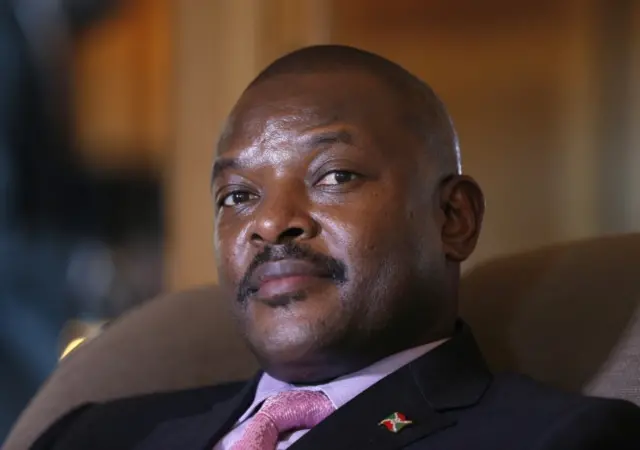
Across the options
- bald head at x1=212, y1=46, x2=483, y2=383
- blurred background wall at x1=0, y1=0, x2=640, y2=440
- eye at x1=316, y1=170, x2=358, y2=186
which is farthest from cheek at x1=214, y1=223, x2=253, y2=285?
blurred background wall at x1=0, y1=0, x2=640, y2=440

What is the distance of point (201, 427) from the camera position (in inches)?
40.7

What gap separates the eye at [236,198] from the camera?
1.00 meters

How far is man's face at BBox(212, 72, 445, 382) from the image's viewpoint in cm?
91

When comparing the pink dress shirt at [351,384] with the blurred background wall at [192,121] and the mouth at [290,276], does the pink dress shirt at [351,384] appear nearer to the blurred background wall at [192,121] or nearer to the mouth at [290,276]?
the mouth at [290,276]

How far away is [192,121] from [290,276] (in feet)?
4.48

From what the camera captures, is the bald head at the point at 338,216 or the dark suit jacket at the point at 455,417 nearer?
the dark suit jacket at the point at 455,417

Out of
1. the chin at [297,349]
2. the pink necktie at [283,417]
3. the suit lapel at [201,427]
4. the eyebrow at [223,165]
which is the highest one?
the eyebrow at [223,165]

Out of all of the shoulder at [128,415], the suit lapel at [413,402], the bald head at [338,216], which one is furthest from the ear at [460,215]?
the shoulder at [128,415]

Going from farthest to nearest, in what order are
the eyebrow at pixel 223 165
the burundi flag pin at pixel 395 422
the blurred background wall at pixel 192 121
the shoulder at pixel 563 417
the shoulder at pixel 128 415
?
the blurred background wall at pixel 192 121, the shoulder at pixel 128 415, the eyebrow at pixel 223 165, the burundi flag pin at pixel 395 422, the shoulder at pixel 563 417

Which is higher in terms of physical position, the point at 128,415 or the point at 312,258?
the point at 312,258

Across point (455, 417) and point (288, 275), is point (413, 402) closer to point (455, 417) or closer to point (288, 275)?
point (455, 417)

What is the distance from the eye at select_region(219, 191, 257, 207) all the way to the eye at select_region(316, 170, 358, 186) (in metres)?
0.10

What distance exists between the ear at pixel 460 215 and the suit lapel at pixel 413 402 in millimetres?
103

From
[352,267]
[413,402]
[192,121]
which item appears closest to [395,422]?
[413,402]
